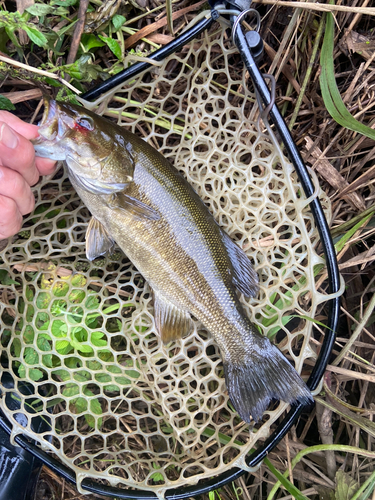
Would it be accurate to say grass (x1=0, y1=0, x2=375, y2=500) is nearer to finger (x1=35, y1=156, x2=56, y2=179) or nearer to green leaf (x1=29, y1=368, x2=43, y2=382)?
green leaf (x1=29, y1=368, x2=43, y2=382)

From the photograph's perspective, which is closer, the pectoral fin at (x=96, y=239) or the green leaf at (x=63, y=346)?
the pectoral fin at (x=96, y=239)

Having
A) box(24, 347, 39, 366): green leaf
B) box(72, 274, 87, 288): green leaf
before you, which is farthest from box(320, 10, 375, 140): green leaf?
box(24, 347, 39, 366): green leaf

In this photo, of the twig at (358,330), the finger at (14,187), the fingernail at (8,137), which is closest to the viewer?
the fingernail at (8,137)

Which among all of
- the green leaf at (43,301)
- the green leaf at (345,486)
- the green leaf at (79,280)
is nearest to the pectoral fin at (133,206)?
the green leaf at (79,280)

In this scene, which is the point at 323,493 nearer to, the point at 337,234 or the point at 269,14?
the point at 337,234

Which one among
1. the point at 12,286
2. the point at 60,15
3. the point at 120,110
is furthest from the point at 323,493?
the point at 60,15

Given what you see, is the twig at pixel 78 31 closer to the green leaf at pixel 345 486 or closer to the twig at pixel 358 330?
the twig at pixel 358 330

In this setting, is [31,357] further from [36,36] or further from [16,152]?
[36,36]
